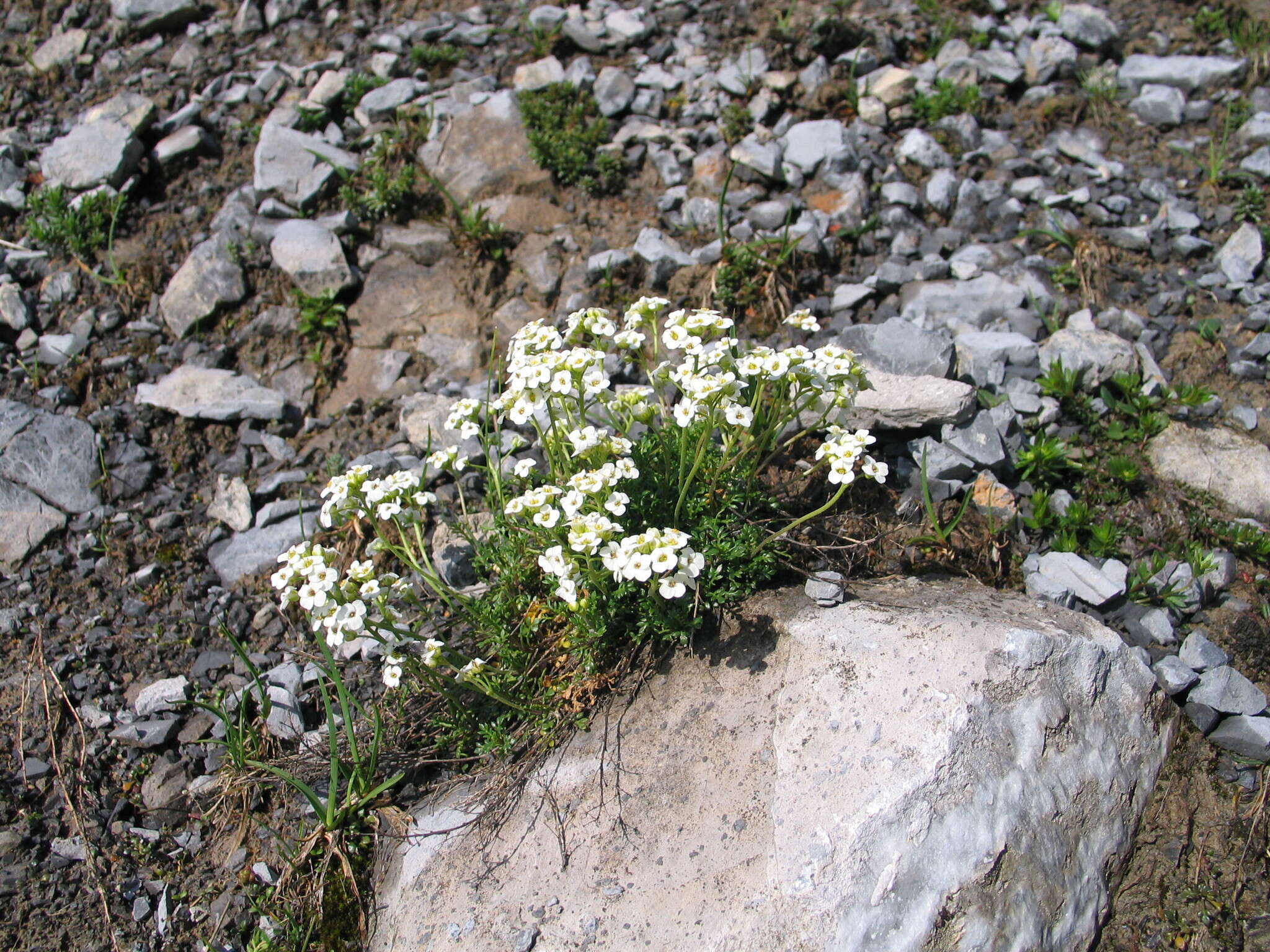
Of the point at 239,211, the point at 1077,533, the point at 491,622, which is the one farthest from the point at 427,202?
the point at 1077,533

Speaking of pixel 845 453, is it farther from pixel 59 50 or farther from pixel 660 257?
pixel 59 50

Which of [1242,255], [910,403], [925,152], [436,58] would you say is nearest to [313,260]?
[436,58]

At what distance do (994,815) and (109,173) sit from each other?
6.74 meters

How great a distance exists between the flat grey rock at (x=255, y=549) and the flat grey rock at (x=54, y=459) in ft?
2.73

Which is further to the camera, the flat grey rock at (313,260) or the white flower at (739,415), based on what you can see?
the flat grey rock at (313,260)

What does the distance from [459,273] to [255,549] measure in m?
2.23

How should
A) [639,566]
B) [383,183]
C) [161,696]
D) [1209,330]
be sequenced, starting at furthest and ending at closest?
[383,183] < [1209,330] < [161,696] < [639,566]

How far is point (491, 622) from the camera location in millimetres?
3877

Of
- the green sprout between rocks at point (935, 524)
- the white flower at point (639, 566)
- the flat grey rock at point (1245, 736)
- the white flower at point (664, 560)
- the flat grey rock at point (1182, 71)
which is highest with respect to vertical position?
the white flower at point (664, 560)

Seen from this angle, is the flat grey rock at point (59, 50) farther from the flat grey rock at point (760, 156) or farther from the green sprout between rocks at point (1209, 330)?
the green sprout between rocks at point (1209, 330)

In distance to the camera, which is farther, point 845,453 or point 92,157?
point 92,157

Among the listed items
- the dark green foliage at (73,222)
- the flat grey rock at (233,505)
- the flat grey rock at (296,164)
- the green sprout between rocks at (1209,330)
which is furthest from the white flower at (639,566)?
the dark green foliage at (73,222)

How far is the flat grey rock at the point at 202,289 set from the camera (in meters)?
5.77

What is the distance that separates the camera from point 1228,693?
3533 mm
